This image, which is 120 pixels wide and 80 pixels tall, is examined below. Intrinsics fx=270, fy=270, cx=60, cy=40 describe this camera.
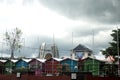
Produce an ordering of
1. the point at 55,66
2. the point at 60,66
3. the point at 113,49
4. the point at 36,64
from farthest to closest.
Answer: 1. the point at 36,64
2. the point at 55,66
3. the point at 60,66
4. the point at 113,49

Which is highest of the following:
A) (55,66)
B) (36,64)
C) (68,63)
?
(68,63)

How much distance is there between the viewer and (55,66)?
3300 centimetres

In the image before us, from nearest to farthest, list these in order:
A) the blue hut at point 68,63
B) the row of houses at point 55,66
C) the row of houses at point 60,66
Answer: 1. the row of houses at point 60,66
2. the row of houses at point 55,66
3. the blue hut at point 68,63

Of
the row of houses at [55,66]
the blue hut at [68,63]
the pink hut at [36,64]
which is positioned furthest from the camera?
the pink hut at [36,64]

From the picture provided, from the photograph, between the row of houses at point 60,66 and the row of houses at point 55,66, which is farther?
the row of houses at point 55,66

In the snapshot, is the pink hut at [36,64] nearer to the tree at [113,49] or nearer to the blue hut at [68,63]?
the blue hut at [68,63]

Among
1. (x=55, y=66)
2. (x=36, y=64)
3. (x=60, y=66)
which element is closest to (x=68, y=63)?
(x=55, y=66)

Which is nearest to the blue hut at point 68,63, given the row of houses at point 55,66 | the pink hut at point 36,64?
the row of houses at point 55,66

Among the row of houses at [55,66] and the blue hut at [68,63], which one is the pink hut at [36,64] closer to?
the row of houses at [55,66]

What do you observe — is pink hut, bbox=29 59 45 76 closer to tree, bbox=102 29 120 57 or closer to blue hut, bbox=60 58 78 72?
blue hut, bbox=60 58 78 72

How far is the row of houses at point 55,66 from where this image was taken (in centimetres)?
2835

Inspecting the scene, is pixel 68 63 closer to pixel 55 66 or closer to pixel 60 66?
pixel 55 66

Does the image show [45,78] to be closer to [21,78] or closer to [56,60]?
[21,78]

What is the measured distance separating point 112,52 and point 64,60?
9.26 metres
